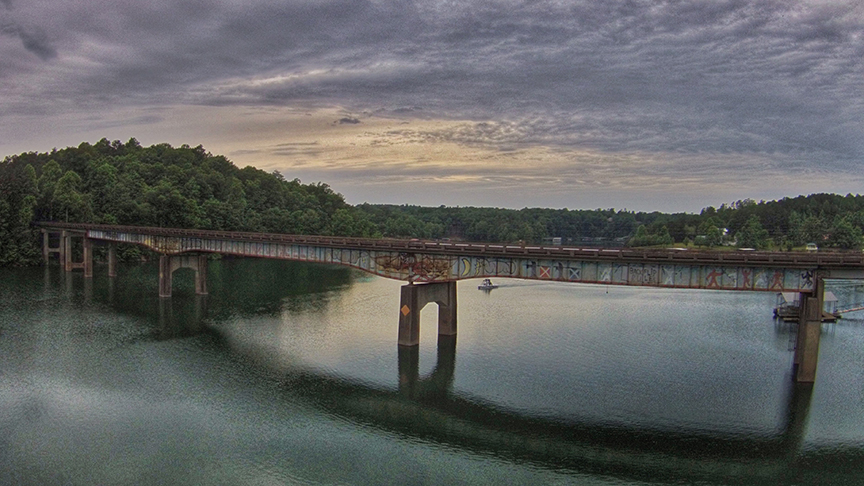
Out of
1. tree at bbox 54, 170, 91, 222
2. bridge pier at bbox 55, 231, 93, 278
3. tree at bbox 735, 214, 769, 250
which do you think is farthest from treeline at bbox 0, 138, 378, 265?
tree at bbox 735, 214, 769, 250

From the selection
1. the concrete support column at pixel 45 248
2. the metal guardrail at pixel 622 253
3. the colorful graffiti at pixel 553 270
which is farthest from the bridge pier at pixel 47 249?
the metal guardrail at pixel 622 253

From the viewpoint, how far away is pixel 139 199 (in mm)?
126188

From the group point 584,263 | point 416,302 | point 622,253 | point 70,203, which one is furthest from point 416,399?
point 70,203

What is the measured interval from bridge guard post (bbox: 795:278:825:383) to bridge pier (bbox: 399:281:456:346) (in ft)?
86.8

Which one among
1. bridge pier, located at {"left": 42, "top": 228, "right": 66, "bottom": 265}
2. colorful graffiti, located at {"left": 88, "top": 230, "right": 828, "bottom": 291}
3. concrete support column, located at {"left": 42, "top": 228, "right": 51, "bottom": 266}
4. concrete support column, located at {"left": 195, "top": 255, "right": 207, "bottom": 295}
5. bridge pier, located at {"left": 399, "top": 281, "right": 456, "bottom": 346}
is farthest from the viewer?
concrete support column, located at {"left": 42, "top": 228, "right": 51, "bottom": 266}

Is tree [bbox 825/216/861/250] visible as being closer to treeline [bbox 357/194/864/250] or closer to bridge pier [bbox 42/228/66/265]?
treeline [bbox 357/194/864/250]

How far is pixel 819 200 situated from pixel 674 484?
165157 mm

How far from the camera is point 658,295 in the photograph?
87.1 metres

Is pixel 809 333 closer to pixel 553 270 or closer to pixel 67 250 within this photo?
pixel 553 270

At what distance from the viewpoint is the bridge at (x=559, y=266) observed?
133ft

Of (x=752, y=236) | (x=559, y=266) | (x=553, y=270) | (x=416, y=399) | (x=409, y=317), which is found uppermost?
(x=559, y=266)

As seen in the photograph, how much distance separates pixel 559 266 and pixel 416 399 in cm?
1500

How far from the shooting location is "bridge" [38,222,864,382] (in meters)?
40.4

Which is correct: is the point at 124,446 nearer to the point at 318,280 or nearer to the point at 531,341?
the point at 531,341
